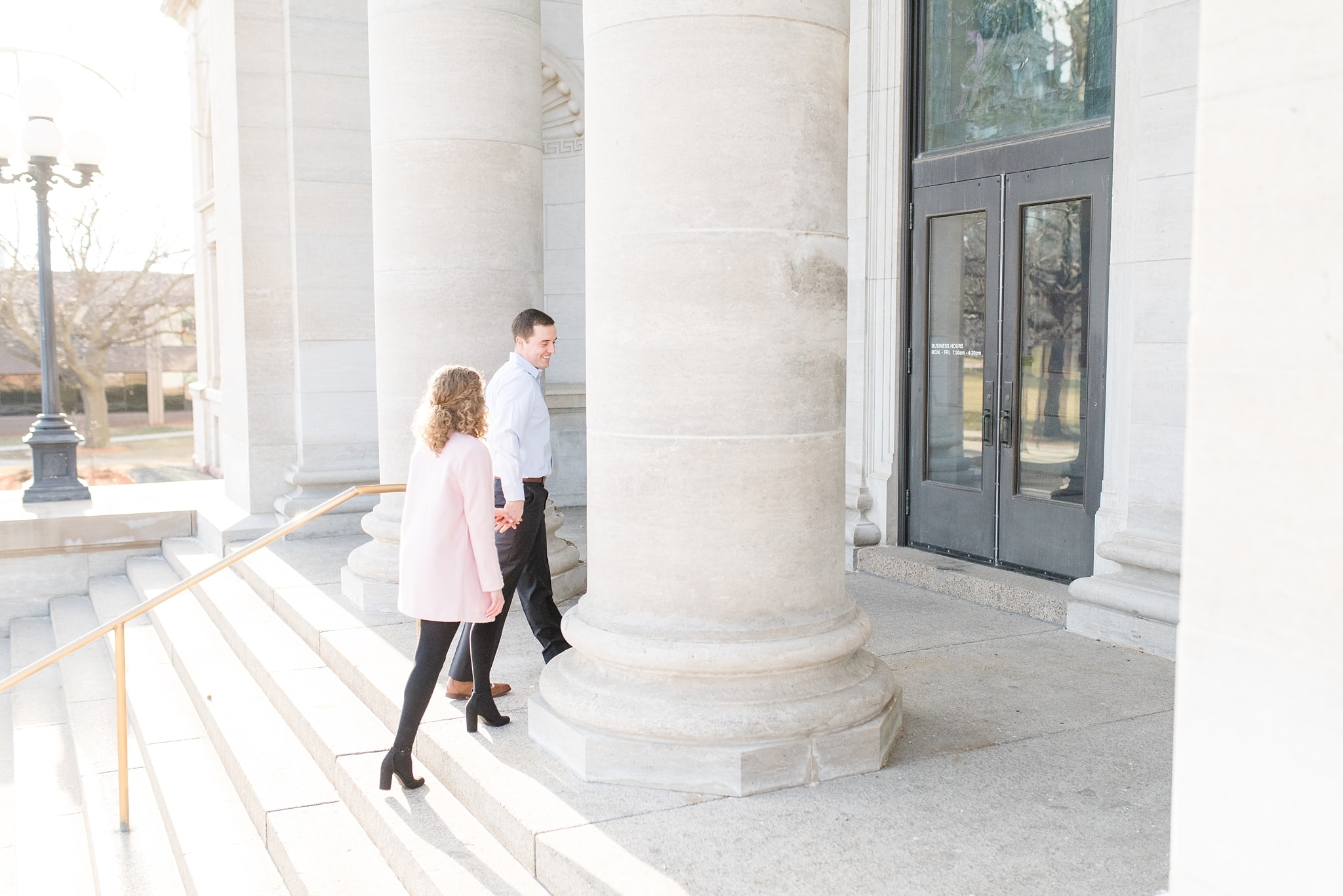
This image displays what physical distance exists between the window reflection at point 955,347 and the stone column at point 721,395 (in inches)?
162

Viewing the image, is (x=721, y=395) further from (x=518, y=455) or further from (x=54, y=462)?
(x=54, y=462)

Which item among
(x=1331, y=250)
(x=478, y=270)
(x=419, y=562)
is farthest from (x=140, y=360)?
(x=1331, y=250)

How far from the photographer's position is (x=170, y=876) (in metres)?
5.83

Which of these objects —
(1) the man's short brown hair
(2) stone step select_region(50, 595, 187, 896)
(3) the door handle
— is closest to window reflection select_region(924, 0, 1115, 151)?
(3) the door handle

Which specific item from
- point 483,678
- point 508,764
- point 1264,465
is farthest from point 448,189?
point 1264,465

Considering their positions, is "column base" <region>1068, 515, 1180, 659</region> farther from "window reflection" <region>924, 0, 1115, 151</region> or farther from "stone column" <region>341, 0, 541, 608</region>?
"stone column" <region>341, 0, 541, 608</region>

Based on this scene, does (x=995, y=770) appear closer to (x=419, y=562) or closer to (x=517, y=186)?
(x=419, y=562)

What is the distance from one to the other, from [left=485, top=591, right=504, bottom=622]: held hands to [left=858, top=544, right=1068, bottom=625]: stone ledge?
3.97 meters

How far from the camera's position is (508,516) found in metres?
5.77

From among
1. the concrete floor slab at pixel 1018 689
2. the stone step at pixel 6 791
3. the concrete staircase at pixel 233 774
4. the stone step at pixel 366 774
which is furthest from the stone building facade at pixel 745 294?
the stone step at pixel 6 791

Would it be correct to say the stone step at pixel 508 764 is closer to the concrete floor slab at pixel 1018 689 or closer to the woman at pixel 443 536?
the woman at pixel 443 536

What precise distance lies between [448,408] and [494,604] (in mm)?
911

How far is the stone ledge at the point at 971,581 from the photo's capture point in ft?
24.9

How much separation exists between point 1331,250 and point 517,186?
6.41 metres
